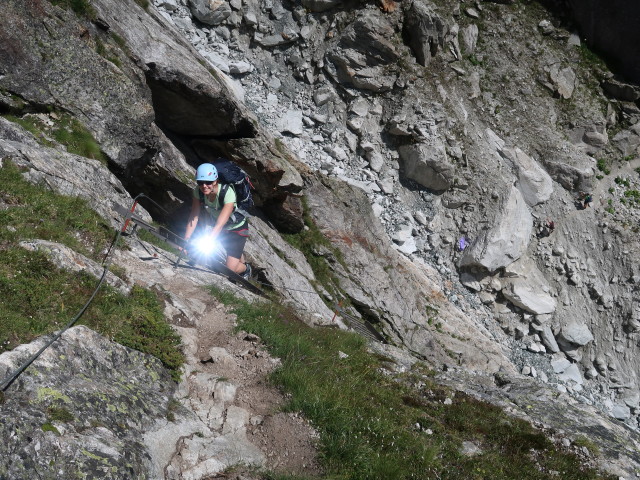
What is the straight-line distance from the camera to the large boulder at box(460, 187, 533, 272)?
2861 cm

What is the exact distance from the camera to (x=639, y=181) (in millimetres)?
35344

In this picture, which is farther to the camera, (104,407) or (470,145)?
(470,145)

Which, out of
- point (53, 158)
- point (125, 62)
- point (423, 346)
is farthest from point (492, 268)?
point (53, 158)

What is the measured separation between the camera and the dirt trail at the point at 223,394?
19.4 feet

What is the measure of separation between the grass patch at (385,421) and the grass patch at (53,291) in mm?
1789

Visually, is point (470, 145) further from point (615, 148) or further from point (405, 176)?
point (615, 148)

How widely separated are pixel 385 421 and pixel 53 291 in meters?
5.11

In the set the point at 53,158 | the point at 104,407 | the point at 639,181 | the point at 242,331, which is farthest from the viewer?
the point at 639,181

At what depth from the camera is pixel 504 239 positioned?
29484mm

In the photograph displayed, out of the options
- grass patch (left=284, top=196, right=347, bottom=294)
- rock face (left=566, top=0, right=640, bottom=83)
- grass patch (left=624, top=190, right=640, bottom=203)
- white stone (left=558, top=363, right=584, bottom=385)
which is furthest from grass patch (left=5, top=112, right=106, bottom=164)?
rock face (left=566, top=0, right=640, bottom=83)

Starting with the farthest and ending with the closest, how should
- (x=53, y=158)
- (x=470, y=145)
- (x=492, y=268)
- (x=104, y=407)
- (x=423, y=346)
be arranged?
1. (x=470, y=145)
2. (x=492, y=268)
3. (x=423, y=346)
4. (x=53, y=158)
5. (x=104, y=407)

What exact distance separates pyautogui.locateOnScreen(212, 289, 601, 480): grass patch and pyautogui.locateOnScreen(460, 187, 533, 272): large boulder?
20.0m

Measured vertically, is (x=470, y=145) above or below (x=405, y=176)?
above

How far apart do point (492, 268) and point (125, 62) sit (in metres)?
22.6
